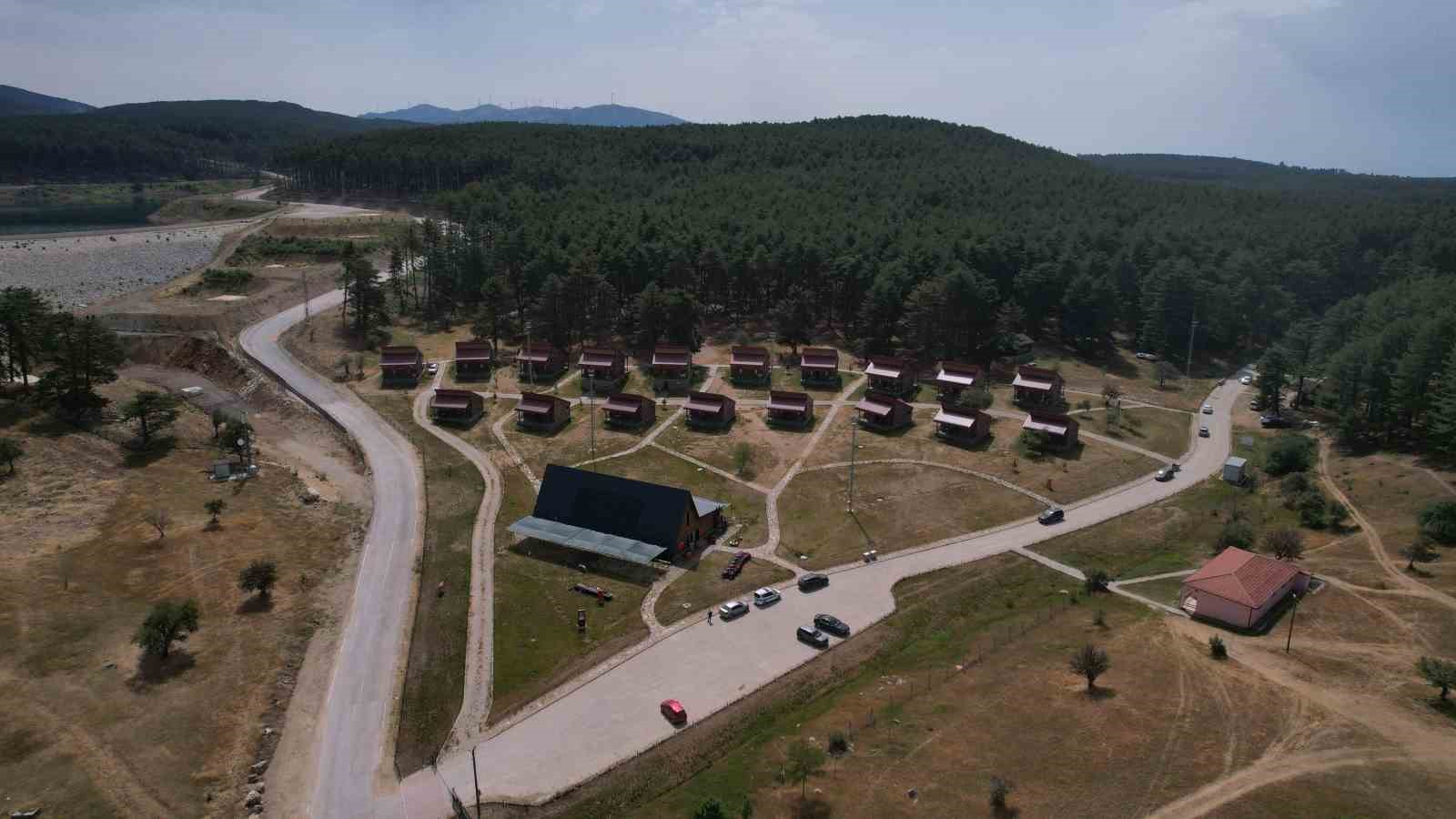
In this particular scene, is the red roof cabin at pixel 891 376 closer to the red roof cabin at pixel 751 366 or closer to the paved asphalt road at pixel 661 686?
the red roof cabin at pixel 751 366

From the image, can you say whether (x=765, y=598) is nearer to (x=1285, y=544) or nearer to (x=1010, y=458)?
(x=1010, y=458)

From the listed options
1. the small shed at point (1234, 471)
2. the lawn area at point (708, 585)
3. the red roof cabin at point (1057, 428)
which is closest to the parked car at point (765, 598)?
the lawn area at point (708, 585)

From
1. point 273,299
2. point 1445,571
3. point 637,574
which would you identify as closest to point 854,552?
point 637,574

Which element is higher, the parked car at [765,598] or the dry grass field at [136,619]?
the parked car at [765,598]

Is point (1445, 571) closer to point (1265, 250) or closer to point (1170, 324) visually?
point (1170, 324)

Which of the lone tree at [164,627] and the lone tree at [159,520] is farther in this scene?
the lone tree at [159,520]

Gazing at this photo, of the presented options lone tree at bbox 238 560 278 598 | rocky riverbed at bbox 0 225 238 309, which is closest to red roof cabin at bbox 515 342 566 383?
lone tree at bbox 238 560 278 598

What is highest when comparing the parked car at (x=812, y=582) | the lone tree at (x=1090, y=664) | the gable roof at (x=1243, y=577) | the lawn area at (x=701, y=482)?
the gable roof at (x=1243, y=577)

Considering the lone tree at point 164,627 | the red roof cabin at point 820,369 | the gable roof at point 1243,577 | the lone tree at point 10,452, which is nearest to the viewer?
the lone tree at point 164,627
